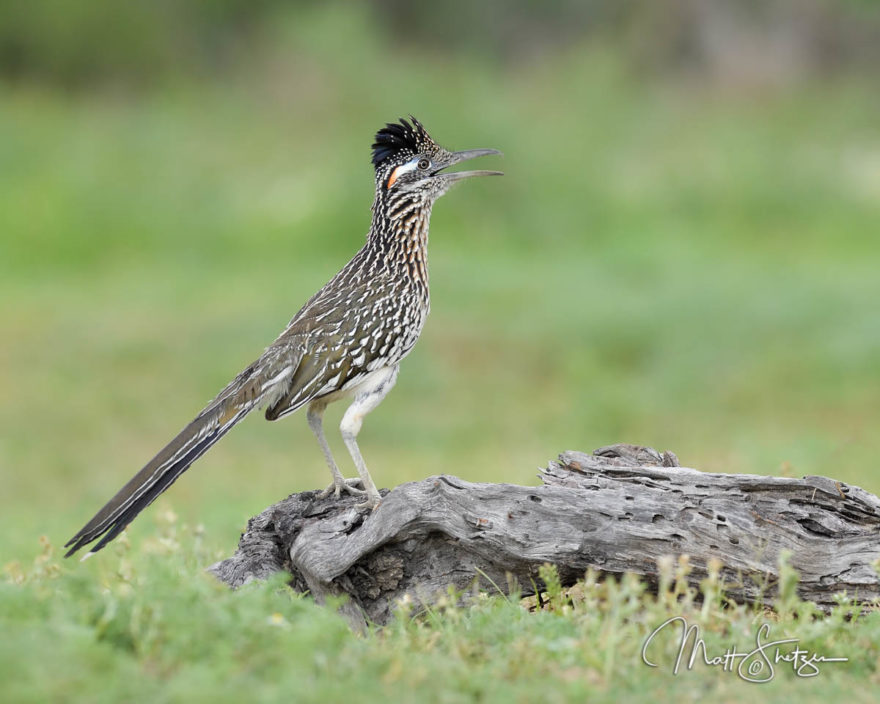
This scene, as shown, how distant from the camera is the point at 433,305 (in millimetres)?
17438

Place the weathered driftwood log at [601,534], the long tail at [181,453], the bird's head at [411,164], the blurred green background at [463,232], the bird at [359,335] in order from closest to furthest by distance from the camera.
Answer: the long tail at [181,453] < the weathered driftwood log at [601,534] < the bird at [359,335] < the bird's head at [411,164] < the blurred green background at [463,232]

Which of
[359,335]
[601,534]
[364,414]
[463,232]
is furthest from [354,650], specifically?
[463,232]

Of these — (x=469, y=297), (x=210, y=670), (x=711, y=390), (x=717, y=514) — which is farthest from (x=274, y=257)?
(x=210, y=670)

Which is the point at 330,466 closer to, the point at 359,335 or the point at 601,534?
the point at 359,335

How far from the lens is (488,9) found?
36938 millimetres

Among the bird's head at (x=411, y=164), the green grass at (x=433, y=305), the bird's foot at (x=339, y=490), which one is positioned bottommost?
the bird's foot at (x=339, y=490)

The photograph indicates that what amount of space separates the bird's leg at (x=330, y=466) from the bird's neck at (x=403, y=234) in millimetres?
825

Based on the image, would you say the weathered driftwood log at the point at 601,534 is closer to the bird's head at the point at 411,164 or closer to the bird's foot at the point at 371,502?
the bird's foot at the point at 371,502

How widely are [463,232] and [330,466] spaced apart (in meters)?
15.3

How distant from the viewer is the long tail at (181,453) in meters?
5.38

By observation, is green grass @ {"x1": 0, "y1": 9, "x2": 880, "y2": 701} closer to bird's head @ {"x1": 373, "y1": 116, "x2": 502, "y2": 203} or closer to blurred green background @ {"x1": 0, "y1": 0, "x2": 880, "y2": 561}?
blurred green background @ {"x1": 0, "y1": 0, "x2": 880, "y2": 561}

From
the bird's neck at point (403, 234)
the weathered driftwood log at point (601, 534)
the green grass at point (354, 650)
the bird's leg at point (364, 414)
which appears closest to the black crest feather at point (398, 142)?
the bird's neck at point (403, 234)

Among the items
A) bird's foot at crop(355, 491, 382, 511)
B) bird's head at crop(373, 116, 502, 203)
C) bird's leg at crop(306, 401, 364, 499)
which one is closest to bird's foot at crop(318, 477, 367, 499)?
bird's leg at crop(306, 401, 364, 499)

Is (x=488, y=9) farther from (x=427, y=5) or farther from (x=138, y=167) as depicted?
(x=138, y=167)
